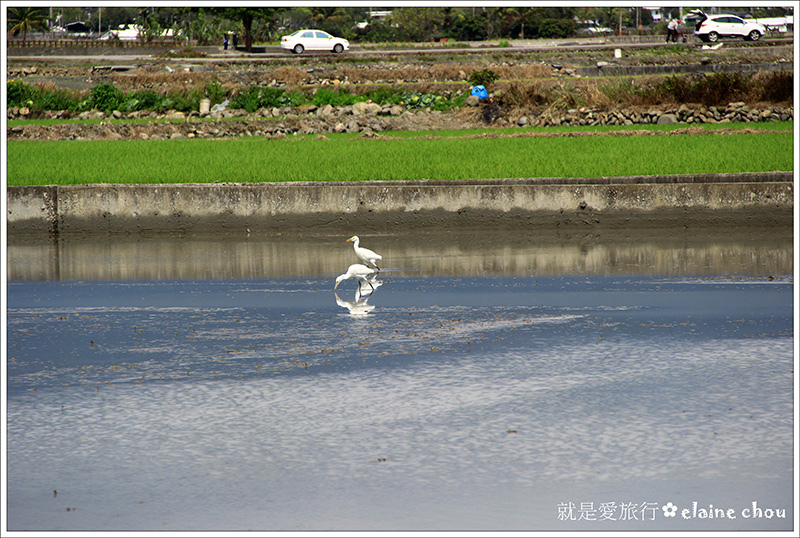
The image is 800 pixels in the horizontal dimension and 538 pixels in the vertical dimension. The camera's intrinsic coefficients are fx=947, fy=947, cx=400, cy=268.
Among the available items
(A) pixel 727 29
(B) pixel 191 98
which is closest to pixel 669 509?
(B) pixel 191 98

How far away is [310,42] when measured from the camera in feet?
188

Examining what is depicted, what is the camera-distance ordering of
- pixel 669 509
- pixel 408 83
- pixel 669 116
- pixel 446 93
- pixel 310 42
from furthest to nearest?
pixel 310 42 < pixel 408 83 < pixel 446 93 < pixel 669 116 < pixel 669 509

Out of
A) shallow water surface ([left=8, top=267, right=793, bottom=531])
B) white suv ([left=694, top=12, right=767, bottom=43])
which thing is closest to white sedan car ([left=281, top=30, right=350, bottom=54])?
white suv ([left=694, top=12, right=767, bottom=43])

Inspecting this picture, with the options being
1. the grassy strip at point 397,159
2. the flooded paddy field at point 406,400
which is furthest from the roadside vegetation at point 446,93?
the flooded paddy field at point 406,400

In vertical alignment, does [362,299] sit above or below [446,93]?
below

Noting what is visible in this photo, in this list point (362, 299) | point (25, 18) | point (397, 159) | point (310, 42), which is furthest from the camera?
point (25, 18)

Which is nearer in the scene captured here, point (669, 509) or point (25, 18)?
point (669, 509)

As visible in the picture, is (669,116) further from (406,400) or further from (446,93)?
(406,400)

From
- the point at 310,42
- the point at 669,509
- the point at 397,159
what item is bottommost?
the point at 669,509

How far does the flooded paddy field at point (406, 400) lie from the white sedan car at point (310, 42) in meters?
48.1

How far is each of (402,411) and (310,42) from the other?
53803 mm

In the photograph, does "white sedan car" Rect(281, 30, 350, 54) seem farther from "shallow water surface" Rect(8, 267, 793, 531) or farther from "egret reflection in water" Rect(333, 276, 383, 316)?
"shallow water surface" Rect(8, 267, 793, 531)

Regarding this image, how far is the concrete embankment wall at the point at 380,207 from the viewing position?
1426 centimetres

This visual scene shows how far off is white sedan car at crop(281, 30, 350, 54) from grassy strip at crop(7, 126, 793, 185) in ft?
114
